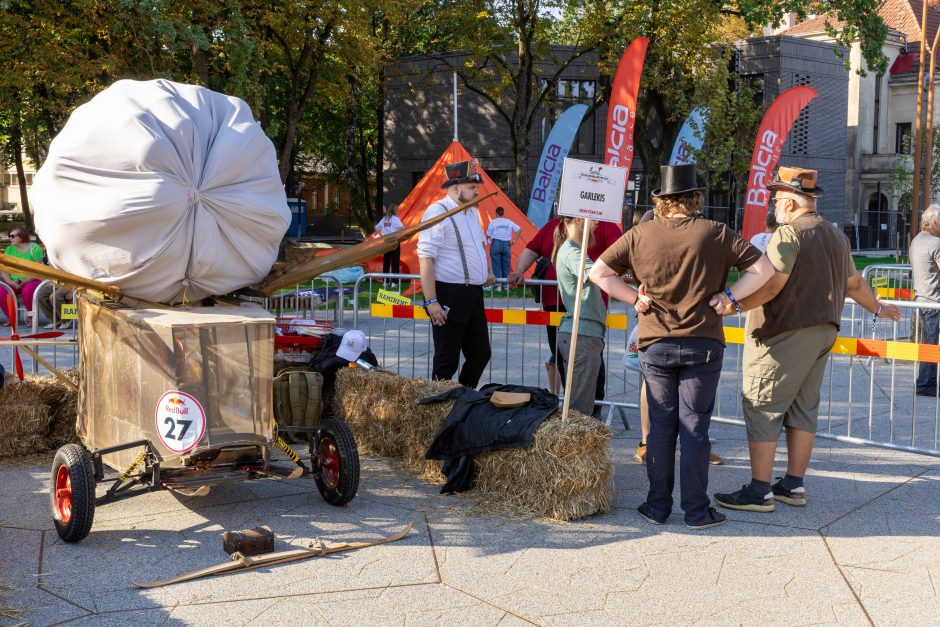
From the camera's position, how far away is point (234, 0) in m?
18.0

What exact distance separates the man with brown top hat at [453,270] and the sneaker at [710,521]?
253cm

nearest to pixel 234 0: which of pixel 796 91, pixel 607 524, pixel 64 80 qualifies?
pixel 64 80

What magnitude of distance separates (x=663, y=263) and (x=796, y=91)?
44.3 feet

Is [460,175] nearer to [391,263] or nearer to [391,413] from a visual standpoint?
[391,413]

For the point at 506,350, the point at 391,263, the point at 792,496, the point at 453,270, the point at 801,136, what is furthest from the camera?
the point at 801,136

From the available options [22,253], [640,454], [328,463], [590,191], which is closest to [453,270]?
[590,191]

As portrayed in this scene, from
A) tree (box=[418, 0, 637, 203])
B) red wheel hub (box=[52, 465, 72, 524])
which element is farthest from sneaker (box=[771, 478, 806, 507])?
tree (box=[418, 0, 637, 203])

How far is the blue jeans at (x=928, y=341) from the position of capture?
9797 millimetres

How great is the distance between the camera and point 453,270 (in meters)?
7.44

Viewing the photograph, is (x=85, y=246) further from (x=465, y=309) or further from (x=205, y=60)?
(x=205, y=60)

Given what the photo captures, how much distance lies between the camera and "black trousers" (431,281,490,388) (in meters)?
7.46

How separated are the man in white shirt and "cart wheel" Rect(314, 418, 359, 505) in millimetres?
14608

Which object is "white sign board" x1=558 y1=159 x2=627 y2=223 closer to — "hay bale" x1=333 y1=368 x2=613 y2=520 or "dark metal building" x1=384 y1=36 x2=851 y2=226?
"hay bale" x1=333 y1=368 x2=613 y2=520

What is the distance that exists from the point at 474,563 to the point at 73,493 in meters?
2.03
